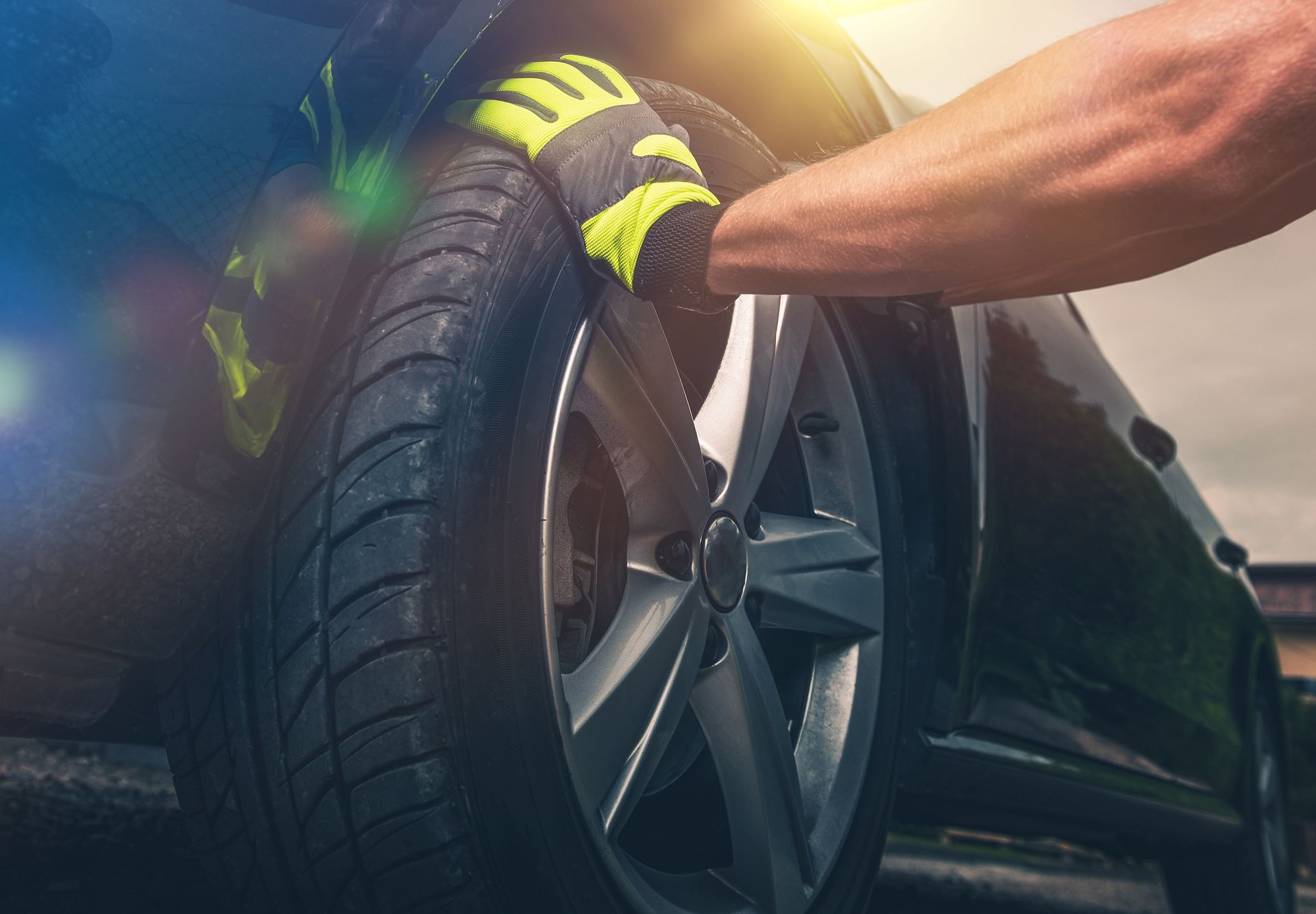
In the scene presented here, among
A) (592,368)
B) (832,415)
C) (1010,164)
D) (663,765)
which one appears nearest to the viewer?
(1010,164)

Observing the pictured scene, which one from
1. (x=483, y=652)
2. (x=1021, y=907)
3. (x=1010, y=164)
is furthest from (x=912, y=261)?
(x=1021, y=907)

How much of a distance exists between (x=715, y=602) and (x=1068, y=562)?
38.2 inches

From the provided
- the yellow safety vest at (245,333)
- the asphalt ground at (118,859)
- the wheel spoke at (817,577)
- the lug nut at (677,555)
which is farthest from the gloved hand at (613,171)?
the asphalt ground at (118,859)

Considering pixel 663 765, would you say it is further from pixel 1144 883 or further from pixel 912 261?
pixel 1144 883

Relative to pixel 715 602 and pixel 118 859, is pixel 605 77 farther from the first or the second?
pixel 118 859

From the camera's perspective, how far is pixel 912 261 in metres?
0.93

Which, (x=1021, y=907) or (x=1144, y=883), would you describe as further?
(x=1144, y=883)

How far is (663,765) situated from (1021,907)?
1.83m

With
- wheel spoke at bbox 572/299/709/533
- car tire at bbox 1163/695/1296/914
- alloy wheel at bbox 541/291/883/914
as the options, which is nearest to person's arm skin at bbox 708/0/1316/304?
wheel spoke at bbox 572/299/709/533

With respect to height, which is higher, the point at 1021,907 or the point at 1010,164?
the point at 1010,164

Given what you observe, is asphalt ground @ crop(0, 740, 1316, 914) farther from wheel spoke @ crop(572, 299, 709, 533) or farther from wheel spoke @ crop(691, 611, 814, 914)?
wheel spoke @ crop(572, 299, 709, 533)

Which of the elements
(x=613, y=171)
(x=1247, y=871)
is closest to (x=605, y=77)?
(x=613, y=171)

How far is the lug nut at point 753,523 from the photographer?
1316mm

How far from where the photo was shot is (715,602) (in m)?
1.19
